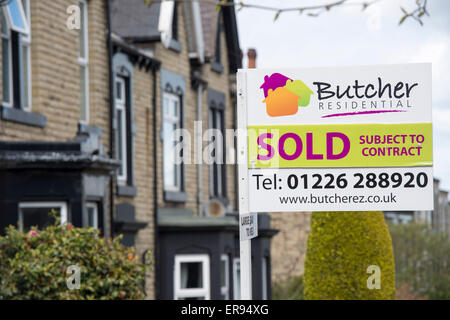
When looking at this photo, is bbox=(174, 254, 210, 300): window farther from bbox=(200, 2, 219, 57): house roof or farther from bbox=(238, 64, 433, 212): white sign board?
bbox=(238, 64, 433, 212): white sign board

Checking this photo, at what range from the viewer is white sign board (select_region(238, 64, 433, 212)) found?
20.5 ft

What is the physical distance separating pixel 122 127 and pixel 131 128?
17 centimetres

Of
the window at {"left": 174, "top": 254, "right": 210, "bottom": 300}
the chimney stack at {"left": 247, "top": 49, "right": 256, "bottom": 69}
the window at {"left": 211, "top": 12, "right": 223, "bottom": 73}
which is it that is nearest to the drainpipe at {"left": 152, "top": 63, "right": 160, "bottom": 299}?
the window at {"left": 174, "top": 254, "right": 210, "bottom": 300}

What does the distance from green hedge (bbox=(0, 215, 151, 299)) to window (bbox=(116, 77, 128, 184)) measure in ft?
16.9

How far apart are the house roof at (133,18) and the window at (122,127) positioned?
1.50 metres

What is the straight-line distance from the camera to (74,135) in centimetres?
1434

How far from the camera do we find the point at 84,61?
50.1 feet

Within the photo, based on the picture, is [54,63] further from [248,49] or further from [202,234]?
[248,49]

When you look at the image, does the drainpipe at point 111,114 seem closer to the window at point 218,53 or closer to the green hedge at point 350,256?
the green hedge at point 350,256

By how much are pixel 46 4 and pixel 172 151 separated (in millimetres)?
5798

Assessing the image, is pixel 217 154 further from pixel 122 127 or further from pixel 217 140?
pixel 122 127

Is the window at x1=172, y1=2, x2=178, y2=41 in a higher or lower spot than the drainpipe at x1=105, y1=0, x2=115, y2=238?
higher

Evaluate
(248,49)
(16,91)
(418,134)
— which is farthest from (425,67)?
(248,49)
